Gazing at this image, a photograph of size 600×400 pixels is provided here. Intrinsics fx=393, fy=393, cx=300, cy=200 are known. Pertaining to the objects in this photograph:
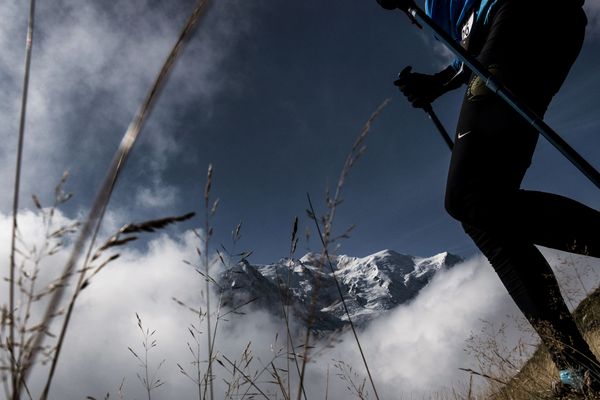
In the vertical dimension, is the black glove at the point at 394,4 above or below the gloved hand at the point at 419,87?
below

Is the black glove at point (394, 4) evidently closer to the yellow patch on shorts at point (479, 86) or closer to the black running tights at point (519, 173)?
the black running tights at point (519, 173)

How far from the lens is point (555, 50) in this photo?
7.14 ft

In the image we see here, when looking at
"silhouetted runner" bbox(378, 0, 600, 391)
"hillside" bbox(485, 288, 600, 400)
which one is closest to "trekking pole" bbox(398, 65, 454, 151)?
"silhouetted runner" bbox(378, 0, 600, 391)

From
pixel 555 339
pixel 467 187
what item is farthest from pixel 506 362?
pixel 467 187

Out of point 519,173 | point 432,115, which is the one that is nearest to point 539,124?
point 519,173

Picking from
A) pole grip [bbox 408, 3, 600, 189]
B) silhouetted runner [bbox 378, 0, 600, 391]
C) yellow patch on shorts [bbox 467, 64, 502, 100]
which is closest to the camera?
pole grip [bbox 408, 3, 600, 189]

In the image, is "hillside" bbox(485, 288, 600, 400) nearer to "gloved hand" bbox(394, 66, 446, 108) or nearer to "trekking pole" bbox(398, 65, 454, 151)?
"trekking pole" bbox(398, 65, 454, 151)

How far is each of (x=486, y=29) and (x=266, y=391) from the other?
245 cm

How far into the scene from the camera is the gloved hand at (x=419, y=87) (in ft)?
11.0

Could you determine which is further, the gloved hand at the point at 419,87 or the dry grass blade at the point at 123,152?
the gloved hand at the point at 419,87

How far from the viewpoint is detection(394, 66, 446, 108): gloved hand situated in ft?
11.0

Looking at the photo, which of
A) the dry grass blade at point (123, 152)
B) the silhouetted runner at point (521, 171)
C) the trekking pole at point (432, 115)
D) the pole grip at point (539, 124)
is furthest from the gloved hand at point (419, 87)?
the dry grass blade at point (123, 152)

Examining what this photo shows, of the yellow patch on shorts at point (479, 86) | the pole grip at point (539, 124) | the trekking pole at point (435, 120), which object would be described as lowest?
the pole grip at point (539, 124)

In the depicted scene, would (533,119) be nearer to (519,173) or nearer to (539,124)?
(539,124)
